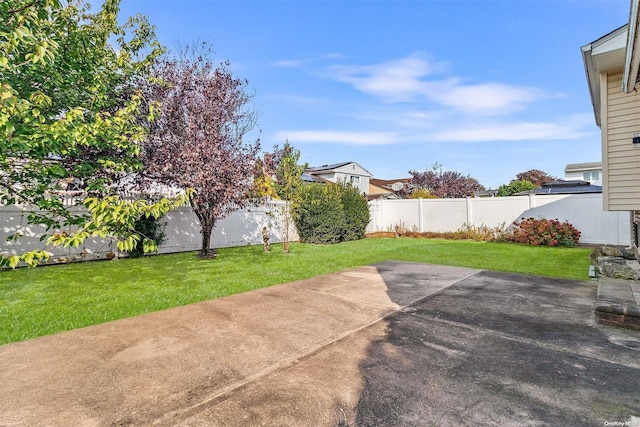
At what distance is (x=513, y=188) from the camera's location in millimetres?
36438

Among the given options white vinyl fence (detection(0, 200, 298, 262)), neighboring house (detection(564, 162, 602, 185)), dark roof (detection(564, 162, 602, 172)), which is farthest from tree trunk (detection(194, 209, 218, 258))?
dark roof (detection(564, 162, 602, 172))

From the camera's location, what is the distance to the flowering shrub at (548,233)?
40.0 ft

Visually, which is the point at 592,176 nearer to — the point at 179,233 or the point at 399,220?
the point at 399,220

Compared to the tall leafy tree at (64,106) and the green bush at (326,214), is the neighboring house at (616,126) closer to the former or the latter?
the tall leafy tree at (64,106)

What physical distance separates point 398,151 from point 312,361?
26.8 m

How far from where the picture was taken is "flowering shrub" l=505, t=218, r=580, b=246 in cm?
1220

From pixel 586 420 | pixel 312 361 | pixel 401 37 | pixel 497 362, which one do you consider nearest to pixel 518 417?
pixel 586 420

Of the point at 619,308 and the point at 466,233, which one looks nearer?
the point at 619,308

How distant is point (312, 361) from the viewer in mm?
2973

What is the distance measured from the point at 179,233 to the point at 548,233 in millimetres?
13982

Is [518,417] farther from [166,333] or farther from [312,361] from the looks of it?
[166,333]

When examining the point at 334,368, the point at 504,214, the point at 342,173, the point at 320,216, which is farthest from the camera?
the point at 342,173

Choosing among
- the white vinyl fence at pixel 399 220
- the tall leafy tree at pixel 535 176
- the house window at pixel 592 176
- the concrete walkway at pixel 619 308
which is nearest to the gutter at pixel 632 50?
the concrete walkway at pixel 619 308

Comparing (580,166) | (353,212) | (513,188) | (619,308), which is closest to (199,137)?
(619,308)
